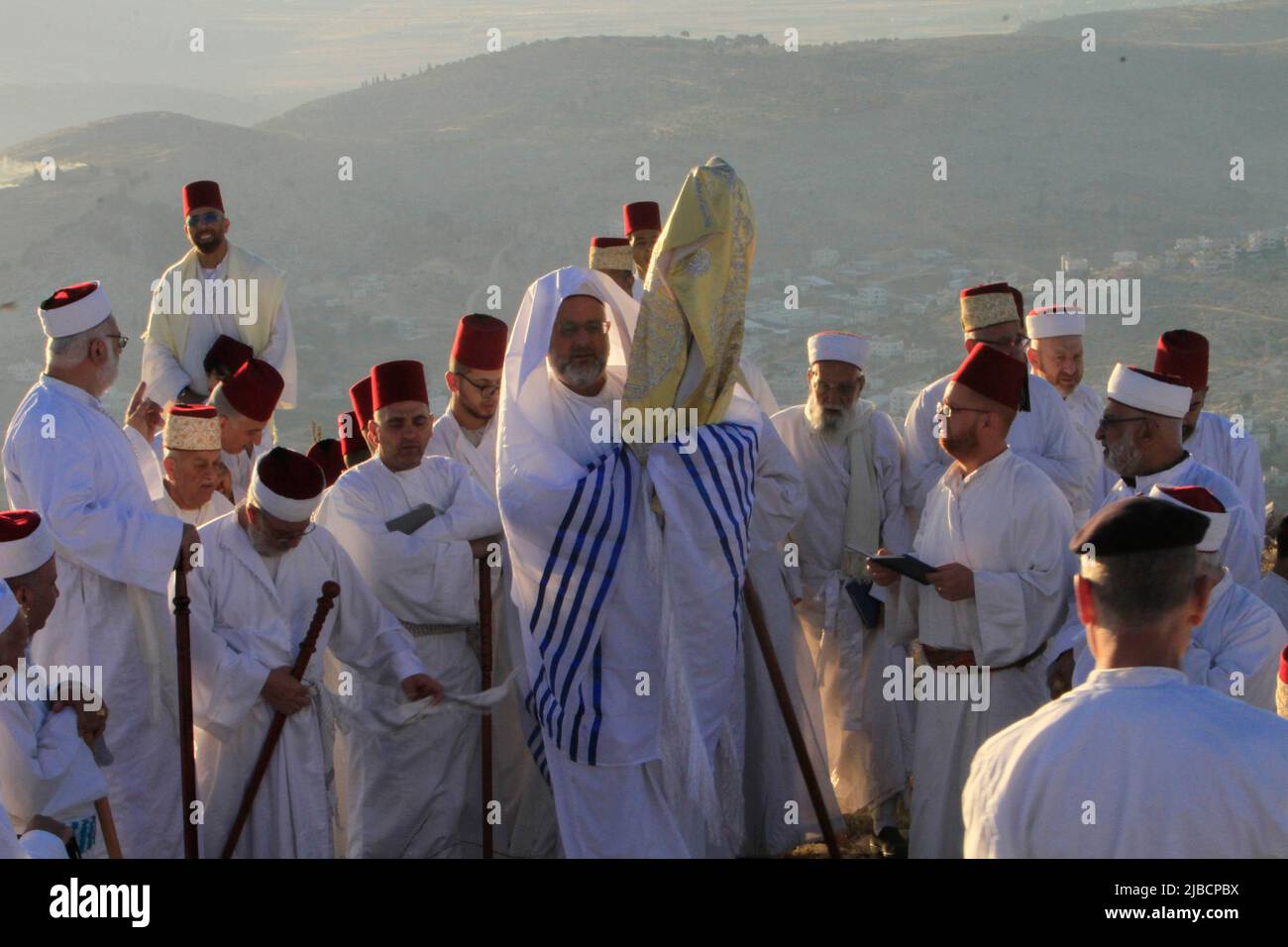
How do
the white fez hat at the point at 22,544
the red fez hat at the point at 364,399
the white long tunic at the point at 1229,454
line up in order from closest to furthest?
the white fez hat at the point at 22,544 → the red fez hat at the point at 364,399 → the white long tunic at the point at 1229,454

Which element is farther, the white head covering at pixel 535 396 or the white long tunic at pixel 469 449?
the white long tunic at pixel 469 449

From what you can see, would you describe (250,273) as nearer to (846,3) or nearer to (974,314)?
(974,314)

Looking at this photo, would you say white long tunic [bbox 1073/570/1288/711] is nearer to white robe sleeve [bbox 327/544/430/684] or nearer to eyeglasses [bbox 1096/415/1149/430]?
eyeglasses [bbox 1096/415/1149/430]

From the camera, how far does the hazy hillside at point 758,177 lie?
36.3 m

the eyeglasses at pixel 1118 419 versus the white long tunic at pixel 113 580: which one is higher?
the eyeglasses at pixel 1118 419

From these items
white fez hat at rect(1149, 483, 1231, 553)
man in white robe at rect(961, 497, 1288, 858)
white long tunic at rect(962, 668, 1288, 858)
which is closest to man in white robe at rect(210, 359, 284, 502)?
white fez hat at rect(1149, 483, 1231, 553)

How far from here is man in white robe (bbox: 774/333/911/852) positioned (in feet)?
24.1

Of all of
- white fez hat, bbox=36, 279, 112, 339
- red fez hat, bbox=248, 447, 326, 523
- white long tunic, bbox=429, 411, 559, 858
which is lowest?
white long tunic, bbox=429, 411, 559, 858

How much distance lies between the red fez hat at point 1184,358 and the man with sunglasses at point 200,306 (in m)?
4.58

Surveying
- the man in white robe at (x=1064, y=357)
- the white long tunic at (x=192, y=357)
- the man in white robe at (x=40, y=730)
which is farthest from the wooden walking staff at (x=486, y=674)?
the man in white robe at (x=1064, y=357)

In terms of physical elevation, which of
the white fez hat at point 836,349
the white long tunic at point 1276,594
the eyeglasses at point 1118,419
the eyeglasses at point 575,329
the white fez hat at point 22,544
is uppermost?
the eyeglasses at point 575,329

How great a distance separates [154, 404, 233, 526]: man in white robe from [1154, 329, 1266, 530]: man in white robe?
4.29 m

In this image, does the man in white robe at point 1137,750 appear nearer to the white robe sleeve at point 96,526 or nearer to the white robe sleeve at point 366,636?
the white robe sleeve at point 366,636

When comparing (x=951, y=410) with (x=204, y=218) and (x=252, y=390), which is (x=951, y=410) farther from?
Result: (x=204, y=218)
